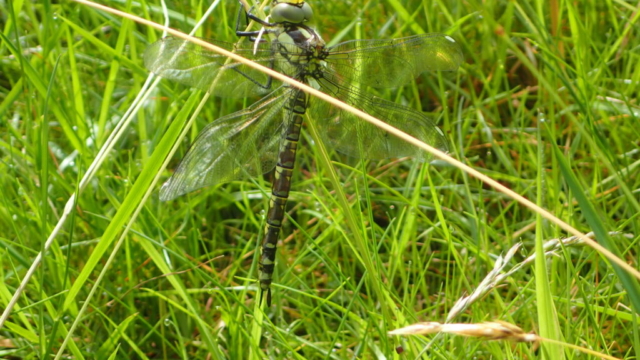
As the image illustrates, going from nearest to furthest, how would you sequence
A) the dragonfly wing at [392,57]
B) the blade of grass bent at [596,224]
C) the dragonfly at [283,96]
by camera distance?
1. the blade of grass bent at [596,224]
2. the dragonfly at [283,96]
3. the dragonfly wing at [392,57]

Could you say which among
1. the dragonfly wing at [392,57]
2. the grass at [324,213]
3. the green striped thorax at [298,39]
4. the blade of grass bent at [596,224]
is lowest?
the grass at [324,213]

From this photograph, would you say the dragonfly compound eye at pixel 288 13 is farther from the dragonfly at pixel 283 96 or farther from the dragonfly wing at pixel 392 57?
the dragonfly wing at pixel 392 57

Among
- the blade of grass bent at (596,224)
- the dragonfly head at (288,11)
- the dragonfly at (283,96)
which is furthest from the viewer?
the dragonfly at (283,96)

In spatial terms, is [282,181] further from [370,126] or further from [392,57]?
[392,57]

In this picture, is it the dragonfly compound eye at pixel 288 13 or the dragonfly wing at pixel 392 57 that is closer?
the dragonfly compound eye at pixel 288 13

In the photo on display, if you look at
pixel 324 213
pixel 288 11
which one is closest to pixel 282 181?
pixel 288 11

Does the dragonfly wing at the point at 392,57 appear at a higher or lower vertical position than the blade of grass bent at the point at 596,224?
higher

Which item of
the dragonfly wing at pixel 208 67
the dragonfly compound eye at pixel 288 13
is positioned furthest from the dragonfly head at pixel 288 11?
the dragonfly wing at pixel 208 67
